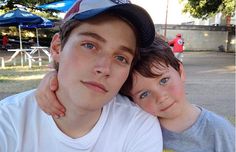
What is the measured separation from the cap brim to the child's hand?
33 centimetres

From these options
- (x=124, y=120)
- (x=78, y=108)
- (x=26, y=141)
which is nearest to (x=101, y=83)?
(x=78, y=108)

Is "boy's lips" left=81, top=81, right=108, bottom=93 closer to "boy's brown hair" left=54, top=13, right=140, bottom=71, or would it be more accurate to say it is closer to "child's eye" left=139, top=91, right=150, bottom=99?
"boy's brown hair" left=54, top=13, right=140, bottom=71

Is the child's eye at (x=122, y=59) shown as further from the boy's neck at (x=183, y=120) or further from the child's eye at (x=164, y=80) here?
the boy's neck at (x=183, y=120)

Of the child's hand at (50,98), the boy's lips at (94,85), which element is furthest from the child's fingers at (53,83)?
the boy's lips at (94,85)

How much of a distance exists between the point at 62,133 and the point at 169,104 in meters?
0.58

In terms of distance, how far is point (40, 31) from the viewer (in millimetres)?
30359

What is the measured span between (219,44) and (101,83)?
31312mm

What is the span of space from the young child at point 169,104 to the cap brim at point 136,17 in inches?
5.7

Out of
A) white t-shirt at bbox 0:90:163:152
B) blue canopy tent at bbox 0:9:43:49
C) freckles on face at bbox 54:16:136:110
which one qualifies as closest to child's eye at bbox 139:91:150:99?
white t-shirt at bbox 0:90:163:152

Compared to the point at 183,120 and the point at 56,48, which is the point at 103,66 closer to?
the point at 56,48

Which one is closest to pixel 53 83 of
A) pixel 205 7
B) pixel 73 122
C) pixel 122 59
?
pixel 73 122

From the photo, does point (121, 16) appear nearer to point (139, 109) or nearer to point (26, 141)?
point (139, 109)

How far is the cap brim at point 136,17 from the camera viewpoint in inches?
66.0

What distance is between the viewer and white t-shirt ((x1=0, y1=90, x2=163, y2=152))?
1.71 metres
